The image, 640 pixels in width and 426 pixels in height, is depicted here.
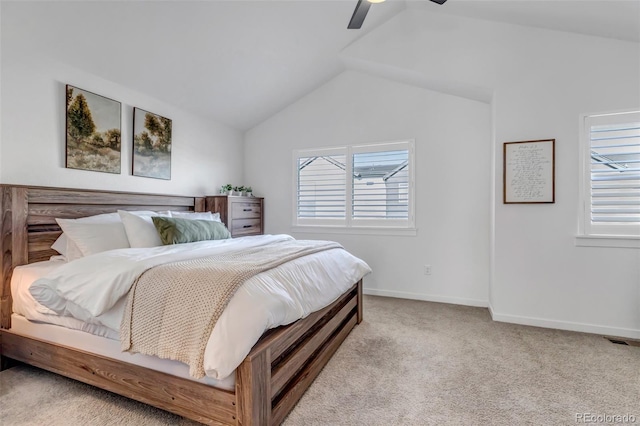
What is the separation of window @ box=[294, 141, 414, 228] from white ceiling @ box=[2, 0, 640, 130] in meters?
1.18

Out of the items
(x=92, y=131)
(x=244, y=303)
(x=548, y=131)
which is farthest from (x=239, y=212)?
(x=548, y=131)

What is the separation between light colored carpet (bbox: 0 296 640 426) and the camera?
1.67 metres

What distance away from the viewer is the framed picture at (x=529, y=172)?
2961 millimetres

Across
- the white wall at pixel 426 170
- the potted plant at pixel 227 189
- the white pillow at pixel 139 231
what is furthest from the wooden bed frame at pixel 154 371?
the potted plant at pixel 227 189

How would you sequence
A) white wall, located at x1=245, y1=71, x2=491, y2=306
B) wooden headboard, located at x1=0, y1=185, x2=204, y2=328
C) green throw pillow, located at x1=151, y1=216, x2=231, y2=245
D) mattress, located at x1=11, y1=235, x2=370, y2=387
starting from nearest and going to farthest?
mattress, located at x1=11, y1=235, x2=370, y2=387, wooden headboard, located at x1=0, y1=185, x2=204, y2=328, green throw pillow, located at x1=151, y1=216, x2=231, y2=245, white wall, located at x1=245, y1=71, x2=491, y2=306

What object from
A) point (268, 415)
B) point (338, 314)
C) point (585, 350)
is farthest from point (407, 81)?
point (268, 415)

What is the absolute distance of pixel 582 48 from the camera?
2.86m

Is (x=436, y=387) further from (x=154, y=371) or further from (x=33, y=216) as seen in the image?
(x=33, y=216)

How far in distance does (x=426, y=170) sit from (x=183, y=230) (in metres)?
2.90

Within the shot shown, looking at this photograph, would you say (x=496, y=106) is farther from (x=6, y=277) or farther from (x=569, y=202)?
(x=6, y=277)

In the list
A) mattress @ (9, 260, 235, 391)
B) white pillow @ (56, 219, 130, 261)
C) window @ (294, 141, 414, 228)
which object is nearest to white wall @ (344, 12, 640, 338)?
window @ (294, 141, 414, 228)

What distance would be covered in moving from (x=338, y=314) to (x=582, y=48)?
334 cm

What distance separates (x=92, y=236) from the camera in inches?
90.9

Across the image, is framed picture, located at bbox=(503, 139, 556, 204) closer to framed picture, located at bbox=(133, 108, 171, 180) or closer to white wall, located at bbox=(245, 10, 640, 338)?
white wall, located at bbox=(245, 10, 640, 338)
